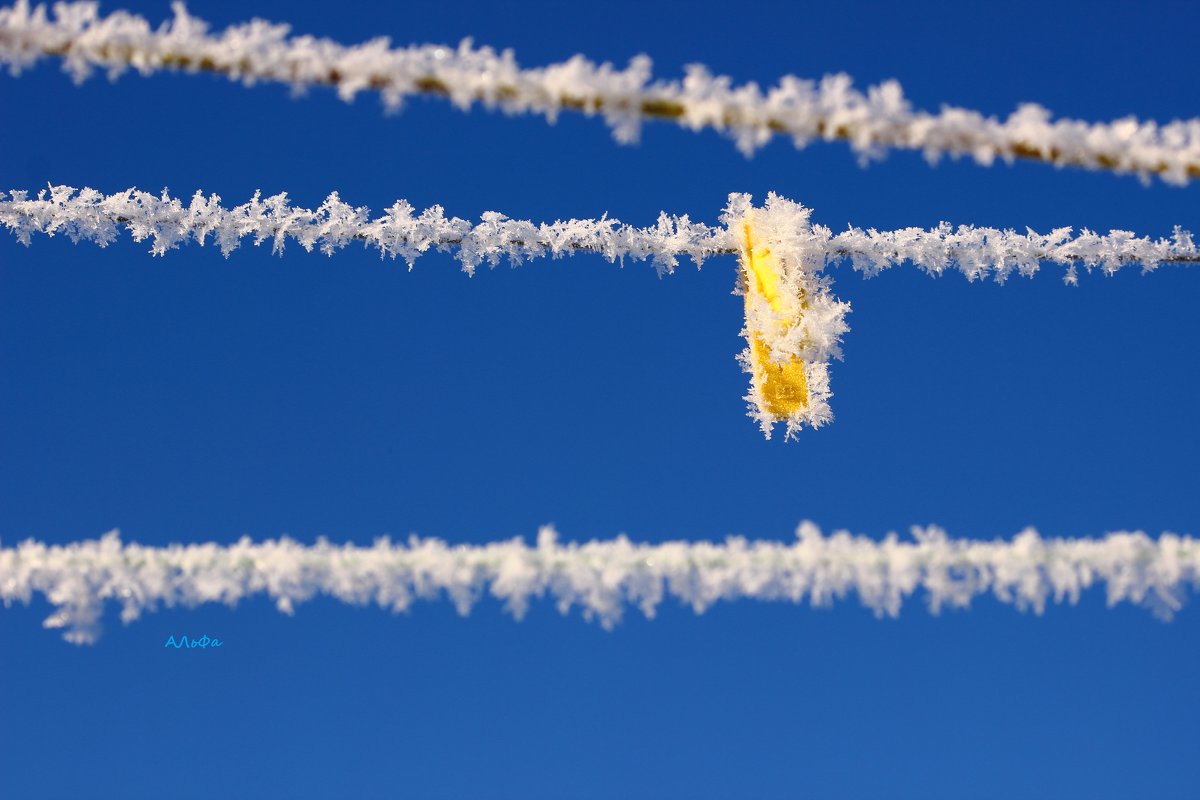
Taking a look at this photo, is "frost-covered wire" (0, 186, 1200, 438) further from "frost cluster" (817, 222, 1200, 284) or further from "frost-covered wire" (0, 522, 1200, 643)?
"frost-covered wire" (0, 522, 1200, 643)

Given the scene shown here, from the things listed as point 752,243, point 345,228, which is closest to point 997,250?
point 752,243

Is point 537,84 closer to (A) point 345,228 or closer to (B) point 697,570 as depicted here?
(B) point 697,570

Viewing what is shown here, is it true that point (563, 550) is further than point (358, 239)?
No

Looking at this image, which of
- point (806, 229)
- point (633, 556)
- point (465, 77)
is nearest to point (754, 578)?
point (633, 556)

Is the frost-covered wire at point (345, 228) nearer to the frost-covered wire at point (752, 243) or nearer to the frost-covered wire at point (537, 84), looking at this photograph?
the frost-covered wire at point (752, 243)

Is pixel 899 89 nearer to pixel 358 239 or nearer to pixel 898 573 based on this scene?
pixel 898 573

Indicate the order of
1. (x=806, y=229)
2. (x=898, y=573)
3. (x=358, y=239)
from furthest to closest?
(x=358, y=239), (x=806, y=229), (x=898, y=573)

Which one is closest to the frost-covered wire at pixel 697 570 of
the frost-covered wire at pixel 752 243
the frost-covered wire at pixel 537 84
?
the frost-covered wire at pixel 537 84

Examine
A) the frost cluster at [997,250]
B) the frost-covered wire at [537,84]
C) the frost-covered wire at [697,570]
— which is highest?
the frost cluster at [997,250]
